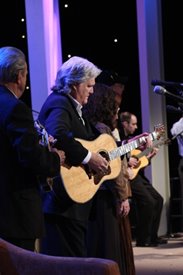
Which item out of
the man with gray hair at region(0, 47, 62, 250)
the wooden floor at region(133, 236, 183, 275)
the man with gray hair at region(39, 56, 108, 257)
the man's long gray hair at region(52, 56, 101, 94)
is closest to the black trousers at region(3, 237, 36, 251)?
the man with gray hair at region(0, 47, 62, 250)

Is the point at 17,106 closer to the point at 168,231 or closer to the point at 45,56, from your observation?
the point at 45,56

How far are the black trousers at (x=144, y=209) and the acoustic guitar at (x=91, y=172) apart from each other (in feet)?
9.27

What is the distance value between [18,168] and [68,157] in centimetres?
54

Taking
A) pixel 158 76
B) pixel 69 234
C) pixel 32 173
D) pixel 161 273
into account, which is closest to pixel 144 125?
pixel 158 76

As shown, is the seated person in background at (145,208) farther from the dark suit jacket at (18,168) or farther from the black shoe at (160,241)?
the dark suit jacket at (18,168)

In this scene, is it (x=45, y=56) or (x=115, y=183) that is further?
(x=45, y=56)

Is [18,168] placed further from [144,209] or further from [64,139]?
[144,209]

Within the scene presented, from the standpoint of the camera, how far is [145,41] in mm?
7859

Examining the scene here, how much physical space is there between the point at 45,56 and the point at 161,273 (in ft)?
7.28

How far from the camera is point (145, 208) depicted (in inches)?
272

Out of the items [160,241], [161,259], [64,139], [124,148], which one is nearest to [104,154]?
[124,148]

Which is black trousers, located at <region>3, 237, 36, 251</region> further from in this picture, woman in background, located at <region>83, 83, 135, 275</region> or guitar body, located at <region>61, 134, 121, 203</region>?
woman in background, located at <region>83, 83, 135, 275</region>

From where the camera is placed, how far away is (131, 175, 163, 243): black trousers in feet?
22.5

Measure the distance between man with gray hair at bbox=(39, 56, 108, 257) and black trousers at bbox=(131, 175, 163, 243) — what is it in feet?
10.7
